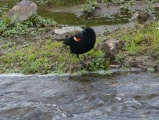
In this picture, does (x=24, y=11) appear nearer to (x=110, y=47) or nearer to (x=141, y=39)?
(x=141, y=39)

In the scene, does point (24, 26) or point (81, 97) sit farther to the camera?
point (24, 26)

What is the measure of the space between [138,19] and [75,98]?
5356 mm

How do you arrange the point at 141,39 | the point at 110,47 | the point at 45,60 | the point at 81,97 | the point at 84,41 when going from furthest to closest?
the point at 141,39 < the point at 45,60 < the point at 110,47 < the point at 84,41 < the point at 81,97

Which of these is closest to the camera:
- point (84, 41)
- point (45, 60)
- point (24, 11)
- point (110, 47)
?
point (84, 41)

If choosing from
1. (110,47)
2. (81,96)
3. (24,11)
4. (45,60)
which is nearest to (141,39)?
(110,47)

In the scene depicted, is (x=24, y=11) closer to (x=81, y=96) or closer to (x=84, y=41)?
(x=84, y=41)

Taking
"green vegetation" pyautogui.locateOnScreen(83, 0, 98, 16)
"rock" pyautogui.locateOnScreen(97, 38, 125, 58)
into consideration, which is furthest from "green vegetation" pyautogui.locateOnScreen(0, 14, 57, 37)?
"rock" pyautogui.locateOnScreen(97, 38, 125, 58)

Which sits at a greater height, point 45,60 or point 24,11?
point 24,11

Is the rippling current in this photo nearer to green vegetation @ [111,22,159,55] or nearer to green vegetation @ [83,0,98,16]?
green vegetation @ [111,22,159,55]

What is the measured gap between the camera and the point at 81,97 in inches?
287

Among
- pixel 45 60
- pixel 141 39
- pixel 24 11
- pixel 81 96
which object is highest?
pixel 24 11

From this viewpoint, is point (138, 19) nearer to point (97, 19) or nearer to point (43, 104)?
point (97, 19)

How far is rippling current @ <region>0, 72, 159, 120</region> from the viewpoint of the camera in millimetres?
6582

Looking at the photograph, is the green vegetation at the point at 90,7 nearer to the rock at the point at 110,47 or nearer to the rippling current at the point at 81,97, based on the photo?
the rock at the point at 110,47
